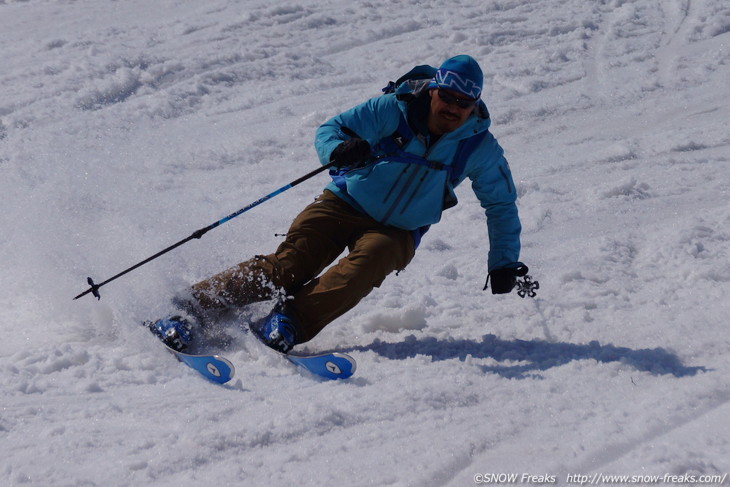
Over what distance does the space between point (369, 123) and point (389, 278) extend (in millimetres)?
1190

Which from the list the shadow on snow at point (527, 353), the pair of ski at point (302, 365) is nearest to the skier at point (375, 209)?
the pair of ski at point (302, 365)

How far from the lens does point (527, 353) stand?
425 cm

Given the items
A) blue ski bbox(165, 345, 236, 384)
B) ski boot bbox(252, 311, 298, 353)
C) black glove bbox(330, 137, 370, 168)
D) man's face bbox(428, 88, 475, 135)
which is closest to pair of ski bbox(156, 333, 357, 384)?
blue ski bbox(165, 345, 236, 384)

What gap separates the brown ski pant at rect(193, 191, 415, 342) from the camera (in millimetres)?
4188

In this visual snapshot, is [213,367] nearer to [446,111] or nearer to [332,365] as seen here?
[332,365]

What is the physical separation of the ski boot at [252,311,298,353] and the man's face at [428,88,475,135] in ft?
4.17

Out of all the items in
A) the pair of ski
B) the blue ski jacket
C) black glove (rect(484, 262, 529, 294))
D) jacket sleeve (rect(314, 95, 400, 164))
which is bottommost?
black glove (rect(484, 262, 529, 294))

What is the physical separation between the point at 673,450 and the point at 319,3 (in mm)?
9055

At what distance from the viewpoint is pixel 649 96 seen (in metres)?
8.67

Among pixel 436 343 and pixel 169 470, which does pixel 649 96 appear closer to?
pixel 436 343

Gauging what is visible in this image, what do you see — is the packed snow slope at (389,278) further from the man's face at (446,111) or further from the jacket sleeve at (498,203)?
the man's face at (446,111)

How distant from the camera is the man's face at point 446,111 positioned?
13.8ft

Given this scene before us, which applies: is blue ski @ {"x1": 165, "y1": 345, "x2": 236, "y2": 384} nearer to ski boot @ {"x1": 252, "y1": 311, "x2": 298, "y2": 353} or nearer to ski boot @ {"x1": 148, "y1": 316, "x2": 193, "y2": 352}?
ski boot @ {"x1": 148, "y1": 316, "x2": 193, "y2": 352}

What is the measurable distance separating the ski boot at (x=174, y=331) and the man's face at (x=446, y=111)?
164 centimetres
